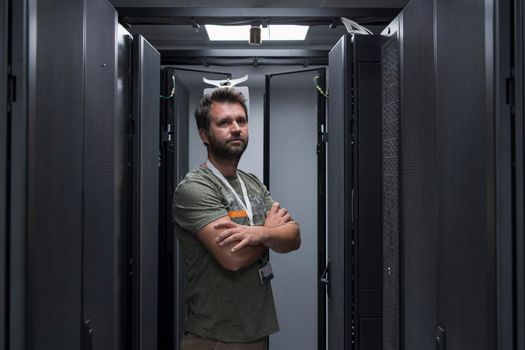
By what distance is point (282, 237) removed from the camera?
204 cm

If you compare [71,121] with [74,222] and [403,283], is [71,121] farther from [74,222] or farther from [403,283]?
[403,283]

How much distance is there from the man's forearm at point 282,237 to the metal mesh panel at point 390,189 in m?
0.40

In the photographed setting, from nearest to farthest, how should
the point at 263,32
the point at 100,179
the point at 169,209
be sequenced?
the point at 100,179
the point at 169,209
the point at 263,32

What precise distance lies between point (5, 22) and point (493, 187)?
860mm

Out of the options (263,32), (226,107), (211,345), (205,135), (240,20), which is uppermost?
(263,32)

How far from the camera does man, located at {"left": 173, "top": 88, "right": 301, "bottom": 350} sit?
1.92 metres

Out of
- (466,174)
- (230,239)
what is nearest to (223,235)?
(230,239)

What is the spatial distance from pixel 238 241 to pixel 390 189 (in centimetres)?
59

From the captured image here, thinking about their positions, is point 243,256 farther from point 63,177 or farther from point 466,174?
point 466,174

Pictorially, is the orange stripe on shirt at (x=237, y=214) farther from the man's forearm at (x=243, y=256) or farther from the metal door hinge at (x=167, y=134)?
the metal door hinge at (x=167, y=134)

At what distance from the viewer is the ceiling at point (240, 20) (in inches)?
89.4

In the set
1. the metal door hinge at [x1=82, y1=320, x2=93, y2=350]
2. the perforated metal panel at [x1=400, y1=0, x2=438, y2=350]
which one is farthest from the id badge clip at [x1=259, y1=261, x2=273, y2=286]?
the metal door hinge at [x1=82, y1=320, x2=93, y2=350]

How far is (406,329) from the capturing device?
1.48 meters

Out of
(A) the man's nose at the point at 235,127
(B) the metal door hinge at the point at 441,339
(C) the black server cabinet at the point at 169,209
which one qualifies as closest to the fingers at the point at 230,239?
(A) the man's nose at the point at 235,127
